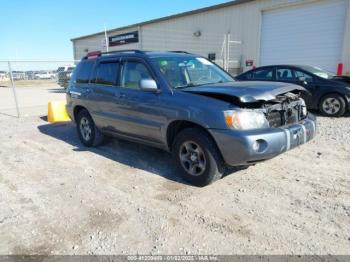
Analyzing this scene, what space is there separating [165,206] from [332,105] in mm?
6534

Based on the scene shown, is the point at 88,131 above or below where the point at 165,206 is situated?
above

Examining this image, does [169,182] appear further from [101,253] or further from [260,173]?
[101,253]

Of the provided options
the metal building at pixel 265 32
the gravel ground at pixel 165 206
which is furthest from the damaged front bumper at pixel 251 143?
the metal building at pixel 265 32

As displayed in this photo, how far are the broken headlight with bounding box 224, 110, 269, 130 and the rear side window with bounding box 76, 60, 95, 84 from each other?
3423 millimetres

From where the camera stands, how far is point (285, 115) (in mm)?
3926

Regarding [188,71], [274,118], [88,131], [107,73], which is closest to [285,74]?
[188,71]

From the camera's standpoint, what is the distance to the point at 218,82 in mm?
4727

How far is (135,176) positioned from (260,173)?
1852mm

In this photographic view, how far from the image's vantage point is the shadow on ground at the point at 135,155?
466 cm

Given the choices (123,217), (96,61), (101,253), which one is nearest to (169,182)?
(123,217)

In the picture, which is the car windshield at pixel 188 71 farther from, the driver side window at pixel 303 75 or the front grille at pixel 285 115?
the driver side window at pixel 303 75

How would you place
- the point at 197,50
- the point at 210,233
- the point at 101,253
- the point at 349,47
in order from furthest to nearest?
the point at 197,50, the point at 349,47, the point at 210,233, the point at 101,253

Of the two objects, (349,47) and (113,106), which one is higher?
(349,47)

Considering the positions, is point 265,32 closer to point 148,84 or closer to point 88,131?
point 88,131
